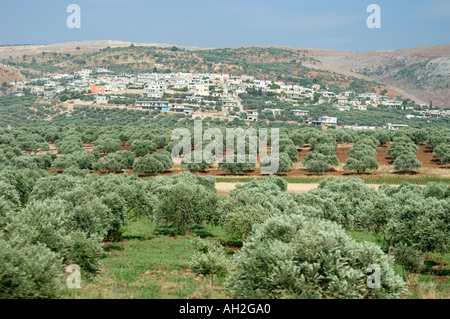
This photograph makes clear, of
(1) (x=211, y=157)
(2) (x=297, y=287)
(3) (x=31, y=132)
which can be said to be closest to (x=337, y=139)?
(1) (x=211, y=157)

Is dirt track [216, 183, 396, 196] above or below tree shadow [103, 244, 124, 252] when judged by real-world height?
below

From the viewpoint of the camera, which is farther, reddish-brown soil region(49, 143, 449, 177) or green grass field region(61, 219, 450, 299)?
reddish-brown soil region(49, 143, 449, 177)

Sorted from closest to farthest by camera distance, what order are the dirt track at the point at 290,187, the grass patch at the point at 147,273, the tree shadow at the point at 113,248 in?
the grass patch at the point at 147,273 → the tree shadow at the point at 113,248 → the dirt track at the point at 290,187

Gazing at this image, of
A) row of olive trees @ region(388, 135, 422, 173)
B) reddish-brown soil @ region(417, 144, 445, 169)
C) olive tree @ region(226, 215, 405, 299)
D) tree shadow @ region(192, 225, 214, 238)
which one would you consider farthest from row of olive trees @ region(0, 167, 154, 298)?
reddish-brown soil @ region(417, 144, 445, 169)

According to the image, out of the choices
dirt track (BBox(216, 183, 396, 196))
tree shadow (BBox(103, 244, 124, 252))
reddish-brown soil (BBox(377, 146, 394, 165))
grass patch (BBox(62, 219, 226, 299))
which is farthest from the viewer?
reddish-brown soil (BBox(377, 146, 394, 165))

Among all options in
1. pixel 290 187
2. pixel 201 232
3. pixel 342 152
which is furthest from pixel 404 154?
pixel 201 232

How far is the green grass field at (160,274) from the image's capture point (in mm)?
18906

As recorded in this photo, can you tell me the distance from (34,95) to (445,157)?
16152 cm

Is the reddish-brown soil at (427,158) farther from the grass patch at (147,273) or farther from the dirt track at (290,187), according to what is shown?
the grass patch at (147,273)

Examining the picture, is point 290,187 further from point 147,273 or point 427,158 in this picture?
point 147,273

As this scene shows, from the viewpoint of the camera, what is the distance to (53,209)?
2439 cm

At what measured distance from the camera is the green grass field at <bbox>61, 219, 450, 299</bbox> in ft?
62.0

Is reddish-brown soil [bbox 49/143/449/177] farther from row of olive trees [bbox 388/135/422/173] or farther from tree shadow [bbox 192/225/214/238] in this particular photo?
tree shadow [bbox 192/225/214/238]

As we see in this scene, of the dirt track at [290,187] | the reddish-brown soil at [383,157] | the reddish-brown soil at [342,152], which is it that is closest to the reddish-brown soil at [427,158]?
the reddish-brown soil at [383,157]
